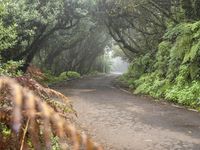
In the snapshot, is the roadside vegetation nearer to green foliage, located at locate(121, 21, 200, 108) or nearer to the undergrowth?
green foliage, located at locate(121, 21, 200, 108)

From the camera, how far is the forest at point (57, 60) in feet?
5.40

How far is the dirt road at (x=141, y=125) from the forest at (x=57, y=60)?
64.3 inches

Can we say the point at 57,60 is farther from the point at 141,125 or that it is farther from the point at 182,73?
the point at 141,125

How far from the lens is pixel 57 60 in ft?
160

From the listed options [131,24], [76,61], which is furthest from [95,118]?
[76,61]

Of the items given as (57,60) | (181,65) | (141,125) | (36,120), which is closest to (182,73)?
(181,65)

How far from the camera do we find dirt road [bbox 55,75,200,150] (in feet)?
32.2

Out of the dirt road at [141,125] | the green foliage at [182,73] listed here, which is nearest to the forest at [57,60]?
the green foliage at [182,73]

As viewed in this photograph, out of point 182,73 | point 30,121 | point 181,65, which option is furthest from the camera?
point 181,65

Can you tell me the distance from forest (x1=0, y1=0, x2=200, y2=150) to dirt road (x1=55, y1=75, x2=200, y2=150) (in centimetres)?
163

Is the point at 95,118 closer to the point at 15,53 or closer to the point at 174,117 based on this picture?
the point at 174,117

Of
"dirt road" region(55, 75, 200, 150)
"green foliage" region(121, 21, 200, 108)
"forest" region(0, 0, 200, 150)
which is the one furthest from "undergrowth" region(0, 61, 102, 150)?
"green foliage" region(121, 21, 200, 108)

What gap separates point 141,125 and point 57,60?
37.2 meters

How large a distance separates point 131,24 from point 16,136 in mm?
34803
